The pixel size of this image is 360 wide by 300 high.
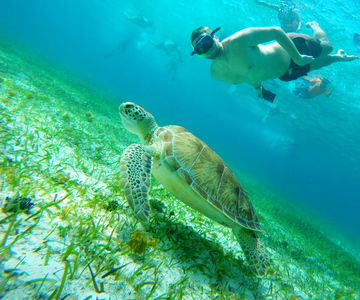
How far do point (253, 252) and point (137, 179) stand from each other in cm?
175

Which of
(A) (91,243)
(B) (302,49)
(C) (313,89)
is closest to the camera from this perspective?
(A) (91,243)

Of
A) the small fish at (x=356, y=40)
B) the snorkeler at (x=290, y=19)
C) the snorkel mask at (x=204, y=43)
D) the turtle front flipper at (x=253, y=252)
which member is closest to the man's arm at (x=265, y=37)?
the snorkel mask at (x=204, y=43)

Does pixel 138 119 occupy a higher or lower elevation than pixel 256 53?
lower

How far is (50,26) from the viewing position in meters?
99.1

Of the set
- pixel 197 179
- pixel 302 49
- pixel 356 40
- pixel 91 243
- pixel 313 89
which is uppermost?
pixel 356 40

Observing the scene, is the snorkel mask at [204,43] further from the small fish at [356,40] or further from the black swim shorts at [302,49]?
the small fish at [356,40]

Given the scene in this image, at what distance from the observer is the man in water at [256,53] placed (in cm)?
329

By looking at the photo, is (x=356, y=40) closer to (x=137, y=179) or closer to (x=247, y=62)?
(x=247, y=62)

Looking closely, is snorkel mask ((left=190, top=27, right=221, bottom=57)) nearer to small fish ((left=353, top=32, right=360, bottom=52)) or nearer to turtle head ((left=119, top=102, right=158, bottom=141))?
turtle head ((left=119, top=102, right=158, bottom=141))

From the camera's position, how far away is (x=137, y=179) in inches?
74.9

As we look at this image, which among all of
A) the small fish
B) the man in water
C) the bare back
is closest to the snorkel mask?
the man in water

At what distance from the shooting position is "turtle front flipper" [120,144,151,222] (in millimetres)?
1703

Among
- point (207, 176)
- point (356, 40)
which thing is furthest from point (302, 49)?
point (356, 40)

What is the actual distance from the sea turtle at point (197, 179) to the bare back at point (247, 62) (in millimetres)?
2085
